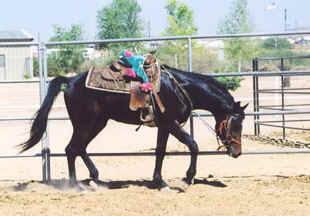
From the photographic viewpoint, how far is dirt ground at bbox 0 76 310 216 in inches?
207

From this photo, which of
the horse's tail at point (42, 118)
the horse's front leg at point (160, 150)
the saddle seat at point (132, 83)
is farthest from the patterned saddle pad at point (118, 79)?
the horse's front leg at point (160, 150)

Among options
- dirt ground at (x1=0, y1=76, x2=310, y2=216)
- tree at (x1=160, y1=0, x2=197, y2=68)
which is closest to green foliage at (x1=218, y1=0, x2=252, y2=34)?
tree at (x1=160, y1=0, x2=197, y2=68)

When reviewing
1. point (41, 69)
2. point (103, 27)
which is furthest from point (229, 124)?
point (103, 27)

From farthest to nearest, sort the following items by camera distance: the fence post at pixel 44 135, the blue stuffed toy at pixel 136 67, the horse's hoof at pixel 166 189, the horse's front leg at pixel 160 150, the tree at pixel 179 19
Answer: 1. the tree at pixel 179 19
2. the fence post at pixel 44 135
3. the horse's front leg at pixel 160 150
4. the blue stuffed toy at pixel 136 67
5. the horse's hoof at pixel 166 189

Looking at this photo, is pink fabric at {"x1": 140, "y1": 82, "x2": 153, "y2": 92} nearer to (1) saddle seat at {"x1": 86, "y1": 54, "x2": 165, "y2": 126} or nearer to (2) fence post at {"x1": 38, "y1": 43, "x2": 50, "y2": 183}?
(1) saddle seat at {"x1": 86, "y1": 54, "x2": 165, "y2": 126}

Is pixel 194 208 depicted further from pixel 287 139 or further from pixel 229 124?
pixel 287 139

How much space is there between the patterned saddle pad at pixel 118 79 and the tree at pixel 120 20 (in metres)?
27.4

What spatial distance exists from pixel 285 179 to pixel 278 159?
161 cm

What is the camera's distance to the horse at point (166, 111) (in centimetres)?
636

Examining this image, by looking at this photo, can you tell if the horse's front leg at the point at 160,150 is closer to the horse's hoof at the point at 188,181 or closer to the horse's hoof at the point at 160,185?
the horse's hoof at the point at 160,185

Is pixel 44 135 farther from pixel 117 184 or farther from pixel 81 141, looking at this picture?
pixel 117 184

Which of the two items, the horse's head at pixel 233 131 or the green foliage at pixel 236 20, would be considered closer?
the horse's head at pixel 233 131

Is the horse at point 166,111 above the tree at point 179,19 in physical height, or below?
below

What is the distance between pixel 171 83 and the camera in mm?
6387
